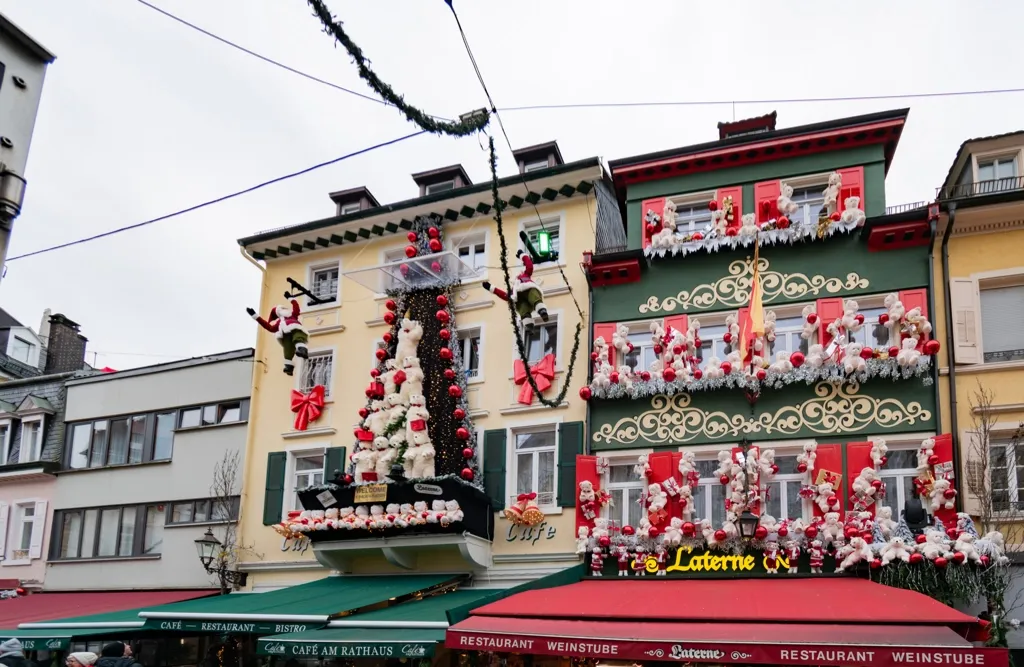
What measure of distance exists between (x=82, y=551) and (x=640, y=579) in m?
14.4

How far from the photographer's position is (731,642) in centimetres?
1343

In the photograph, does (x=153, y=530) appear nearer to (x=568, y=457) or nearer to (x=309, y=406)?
(x=309, y=406)

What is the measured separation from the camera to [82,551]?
2450 cm

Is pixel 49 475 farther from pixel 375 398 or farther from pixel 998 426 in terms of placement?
pixel 998 426

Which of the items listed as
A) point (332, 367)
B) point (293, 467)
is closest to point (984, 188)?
point (332, 367)

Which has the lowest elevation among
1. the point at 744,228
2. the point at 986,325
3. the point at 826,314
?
the point at 986,325

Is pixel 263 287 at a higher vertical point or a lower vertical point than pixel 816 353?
higher

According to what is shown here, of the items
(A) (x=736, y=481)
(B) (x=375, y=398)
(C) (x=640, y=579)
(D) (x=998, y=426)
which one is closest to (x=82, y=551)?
(B) (x=375, y=398)

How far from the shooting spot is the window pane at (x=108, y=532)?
24.1 metres

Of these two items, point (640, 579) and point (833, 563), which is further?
point (640, 579)

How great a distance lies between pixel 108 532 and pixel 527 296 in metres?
12.7

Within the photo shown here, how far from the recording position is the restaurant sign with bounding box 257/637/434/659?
1524 centimetres

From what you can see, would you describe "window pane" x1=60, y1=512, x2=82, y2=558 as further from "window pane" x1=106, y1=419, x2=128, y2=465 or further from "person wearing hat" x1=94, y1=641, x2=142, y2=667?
"person wearing hat" x1=94, y1=641, x2=142, y2=667

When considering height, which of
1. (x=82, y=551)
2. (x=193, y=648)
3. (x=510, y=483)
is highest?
(x=510, y=483)
